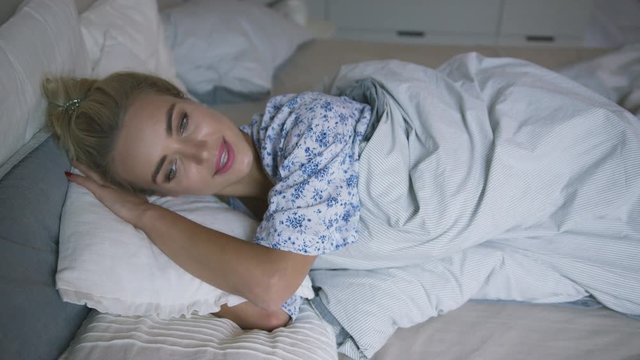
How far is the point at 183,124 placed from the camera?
956 mm

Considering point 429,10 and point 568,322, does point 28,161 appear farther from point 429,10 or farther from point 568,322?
point 429,10

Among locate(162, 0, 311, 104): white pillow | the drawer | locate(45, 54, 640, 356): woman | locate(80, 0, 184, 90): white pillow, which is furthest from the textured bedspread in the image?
the drawer

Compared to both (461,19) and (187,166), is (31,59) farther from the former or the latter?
(461,19)

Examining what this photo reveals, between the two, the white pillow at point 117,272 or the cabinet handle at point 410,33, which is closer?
the white pillow at point 117,272

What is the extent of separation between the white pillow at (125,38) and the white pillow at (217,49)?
177 mm

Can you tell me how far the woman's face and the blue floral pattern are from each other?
11 centimetres

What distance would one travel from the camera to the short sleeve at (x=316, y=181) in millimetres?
833

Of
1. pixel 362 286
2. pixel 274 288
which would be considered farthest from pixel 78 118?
pixel 362 286

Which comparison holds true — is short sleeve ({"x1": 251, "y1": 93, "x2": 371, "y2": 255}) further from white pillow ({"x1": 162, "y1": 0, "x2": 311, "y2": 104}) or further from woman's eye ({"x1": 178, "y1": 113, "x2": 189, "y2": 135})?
white pillow ({"x1": 162, "y1": 0, "x2": 311, "y2": 104})

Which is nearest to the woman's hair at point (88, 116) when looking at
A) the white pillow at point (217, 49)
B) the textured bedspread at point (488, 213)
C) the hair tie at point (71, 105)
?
the hair tie at point (71, 105)

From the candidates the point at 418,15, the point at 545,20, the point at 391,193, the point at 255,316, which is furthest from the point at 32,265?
the point at 545,20

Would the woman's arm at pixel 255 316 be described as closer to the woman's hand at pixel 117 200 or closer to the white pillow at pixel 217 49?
the woman's hand at pixel 117 200

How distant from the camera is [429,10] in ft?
10.4

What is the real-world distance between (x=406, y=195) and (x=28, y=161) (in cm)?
65
